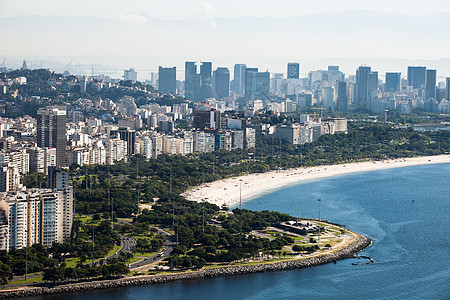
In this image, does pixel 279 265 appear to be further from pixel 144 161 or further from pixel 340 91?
pixel 340 91

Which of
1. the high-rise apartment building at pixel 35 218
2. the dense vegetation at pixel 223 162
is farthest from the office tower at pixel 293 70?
the high-rise apartment building at pixel 35 218

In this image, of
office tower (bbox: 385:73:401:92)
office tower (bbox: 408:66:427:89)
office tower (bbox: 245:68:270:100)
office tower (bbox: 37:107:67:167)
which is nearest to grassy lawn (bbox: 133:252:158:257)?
office tower (bbox: 37:107:67:167)

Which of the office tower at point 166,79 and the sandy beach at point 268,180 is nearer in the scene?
the sandy beach at point 268,180

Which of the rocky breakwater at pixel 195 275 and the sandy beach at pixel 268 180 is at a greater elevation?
the sandy beach at pixel 268 180

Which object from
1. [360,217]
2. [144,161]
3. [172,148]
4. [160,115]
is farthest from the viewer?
[160,115]

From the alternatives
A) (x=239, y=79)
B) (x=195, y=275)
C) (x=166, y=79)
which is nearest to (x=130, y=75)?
(x=166, y=79)

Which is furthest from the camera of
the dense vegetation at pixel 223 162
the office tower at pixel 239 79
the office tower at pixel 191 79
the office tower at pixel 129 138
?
the office tower at pixel 239 79

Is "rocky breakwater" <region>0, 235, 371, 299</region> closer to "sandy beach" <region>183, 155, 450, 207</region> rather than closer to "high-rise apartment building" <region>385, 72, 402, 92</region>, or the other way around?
"sandy beach" <region>183, 155, 450, 207</region>

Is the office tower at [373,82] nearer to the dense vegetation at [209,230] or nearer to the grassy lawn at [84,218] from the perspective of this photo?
the dense vegetation at [209,230]

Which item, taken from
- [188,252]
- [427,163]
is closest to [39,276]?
[188,252]
